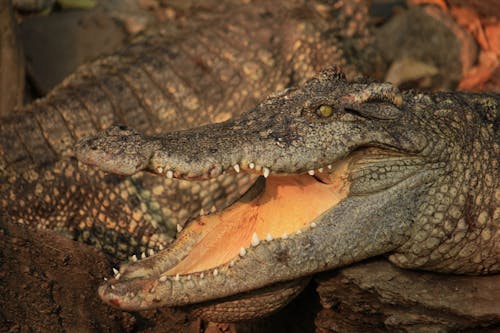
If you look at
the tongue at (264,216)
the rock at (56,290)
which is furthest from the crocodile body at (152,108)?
the tongue at (264,216)

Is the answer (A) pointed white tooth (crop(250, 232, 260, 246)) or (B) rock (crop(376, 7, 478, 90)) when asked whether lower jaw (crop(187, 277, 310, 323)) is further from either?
(B) rock (crop(376, 7, 478, 90))

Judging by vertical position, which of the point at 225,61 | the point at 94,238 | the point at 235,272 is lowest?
the point at 94,238

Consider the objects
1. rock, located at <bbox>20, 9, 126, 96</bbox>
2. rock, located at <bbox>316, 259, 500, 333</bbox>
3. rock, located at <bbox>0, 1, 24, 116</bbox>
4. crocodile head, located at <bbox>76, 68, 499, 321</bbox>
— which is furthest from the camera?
rock, located at <bbox>20, 9, 126, 96</bbox>

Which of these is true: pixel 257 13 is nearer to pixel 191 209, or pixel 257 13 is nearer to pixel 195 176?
pixel 191 209

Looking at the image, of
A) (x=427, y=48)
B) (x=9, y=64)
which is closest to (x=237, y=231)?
(x=9, y=64)

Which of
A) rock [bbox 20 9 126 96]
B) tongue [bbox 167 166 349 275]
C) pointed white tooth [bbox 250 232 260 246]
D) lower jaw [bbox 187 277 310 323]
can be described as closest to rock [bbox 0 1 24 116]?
rock [bbox 20 9 126 96]

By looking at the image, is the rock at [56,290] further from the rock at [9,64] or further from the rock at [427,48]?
the rock at [427,48]

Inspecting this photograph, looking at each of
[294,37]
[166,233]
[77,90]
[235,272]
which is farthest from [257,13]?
[235,272]
